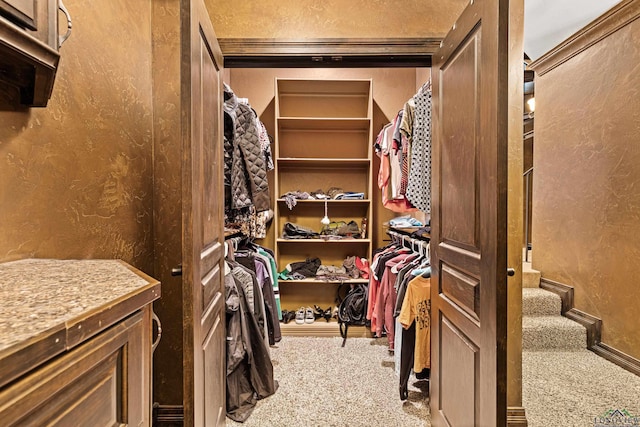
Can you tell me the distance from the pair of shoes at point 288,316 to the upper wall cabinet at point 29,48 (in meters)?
2.73

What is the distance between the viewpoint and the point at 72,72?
1.11 m

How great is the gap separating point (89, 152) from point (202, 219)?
20.4 inches

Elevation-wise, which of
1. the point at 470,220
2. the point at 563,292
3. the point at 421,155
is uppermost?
the point at 421,155

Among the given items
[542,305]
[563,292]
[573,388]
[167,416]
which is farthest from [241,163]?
[563,292]

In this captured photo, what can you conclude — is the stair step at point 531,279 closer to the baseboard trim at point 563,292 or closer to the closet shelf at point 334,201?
the baseboard trim at point 563,292

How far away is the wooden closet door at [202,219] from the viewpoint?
3.44ft

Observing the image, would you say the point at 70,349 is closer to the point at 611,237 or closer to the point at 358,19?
the point at 358,19

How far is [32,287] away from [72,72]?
881 millimetres

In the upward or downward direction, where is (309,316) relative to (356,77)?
downward

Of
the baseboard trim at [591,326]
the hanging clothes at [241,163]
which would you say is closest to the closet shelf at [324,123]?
the hanging clothes at [241,163]

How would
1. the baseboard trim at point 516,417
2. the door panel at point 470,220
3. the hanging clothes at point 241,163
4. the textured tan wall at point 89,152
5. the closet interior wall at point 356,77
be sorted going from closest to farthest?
1. the textured tan wall at point 89,152
2. the door panel at point 470,220
3. the baseboard trim at point 516,417
4. the hanging clothes at point 241,163
5. the closet interior wall at point 356,77

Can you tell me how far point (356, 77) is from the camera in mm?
3400

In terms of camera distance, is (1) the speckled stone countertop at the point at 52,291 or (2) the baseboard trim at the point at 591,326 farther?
(2) the baseboard trim at the point at 591,326

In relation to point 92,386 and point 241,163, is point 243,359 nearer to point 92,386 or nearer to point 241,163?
point 241,163
